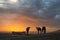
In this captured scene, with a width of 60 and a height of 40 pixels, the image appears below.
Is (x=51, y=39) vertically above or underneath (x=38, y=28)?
underneath

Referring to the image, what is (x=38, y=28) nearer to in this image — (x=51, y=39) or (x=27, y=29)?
(x=27, y=29)

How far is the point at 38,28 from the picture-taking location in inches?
2153

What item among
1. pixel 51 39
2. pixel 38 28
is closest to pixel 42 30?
pixel 38 28

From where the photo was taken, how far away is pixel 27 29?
55.1 m

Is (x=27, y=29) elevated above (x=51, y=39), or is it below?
above

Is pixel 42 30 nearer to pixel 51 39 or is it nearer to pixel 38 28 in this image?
pixel 38 28

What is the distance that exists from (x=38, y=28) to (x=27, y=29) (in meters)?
3.29

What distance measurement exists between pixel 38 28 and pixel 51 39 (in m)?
17.8

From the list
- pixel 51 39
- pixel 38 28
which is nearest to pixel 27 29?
pixel 38 28

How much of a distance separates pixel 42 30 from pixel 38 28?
1.32 m

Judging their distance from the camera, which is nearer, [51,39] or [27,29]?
[51,39]

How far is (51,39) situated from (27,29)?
18.8m

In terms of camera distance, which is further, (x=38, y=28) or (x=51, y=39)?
(x=38, y=28)

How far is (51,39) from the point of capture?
121ft
